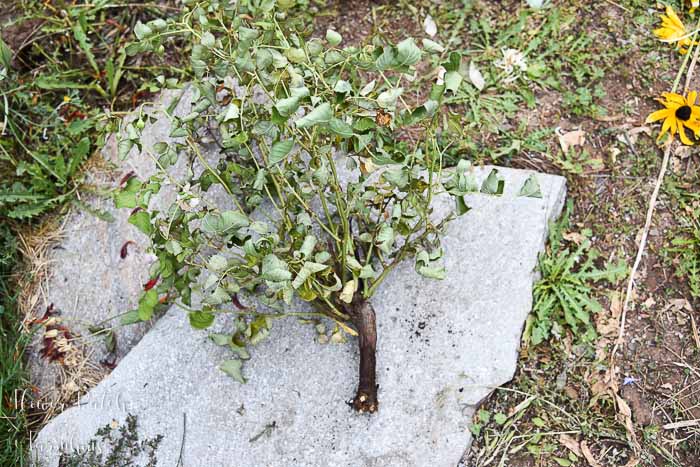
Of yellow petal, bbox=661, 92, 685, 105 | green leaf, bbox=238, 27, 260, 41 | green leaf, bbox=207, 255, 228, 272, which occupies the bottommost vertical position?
yellow petal, bbox=661, 92, 685, 105

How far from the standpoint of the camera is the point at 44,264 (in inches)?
117

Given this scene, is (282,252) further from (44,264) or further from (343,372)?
(44,264)

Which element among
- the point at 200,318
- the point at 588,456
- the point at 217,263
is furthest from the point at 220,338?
the point at 588,456

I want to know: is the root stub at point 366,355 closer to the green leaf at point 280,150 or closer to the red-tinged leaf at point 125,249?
the green leaf at point 280,150

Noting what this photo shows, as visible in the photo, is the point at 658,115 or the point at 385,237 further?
the point at 658,115

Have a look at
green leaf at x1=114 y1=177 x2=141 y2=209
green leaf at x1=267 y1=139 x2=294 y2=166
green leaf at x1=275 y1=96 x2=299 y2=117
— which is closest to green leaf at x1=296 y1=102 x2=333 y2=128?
green leaf at x1=275 y1=96 x2=299 y2=117

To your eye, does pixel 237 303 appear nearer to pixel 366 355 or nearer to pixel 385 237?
pixel 366 355

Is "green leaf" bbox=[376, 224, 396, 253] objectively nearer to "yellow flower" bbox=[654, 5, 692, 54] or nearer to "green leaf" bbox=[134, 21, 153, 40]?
"green leaf" bbox=[134, 21, 153, 40]

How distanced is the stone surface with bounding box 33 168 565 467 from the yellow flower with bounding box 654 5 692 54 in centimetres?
87

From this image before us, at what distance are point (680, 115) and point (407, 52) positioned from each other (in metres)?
1.58

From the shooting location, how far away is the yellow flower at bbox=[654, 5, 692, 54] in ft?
9.47

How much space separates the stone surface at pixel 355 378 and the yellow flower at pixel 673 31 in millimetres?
873

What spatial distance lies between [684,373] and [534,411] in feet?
1.77

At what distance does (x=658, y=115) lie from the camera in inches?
109
